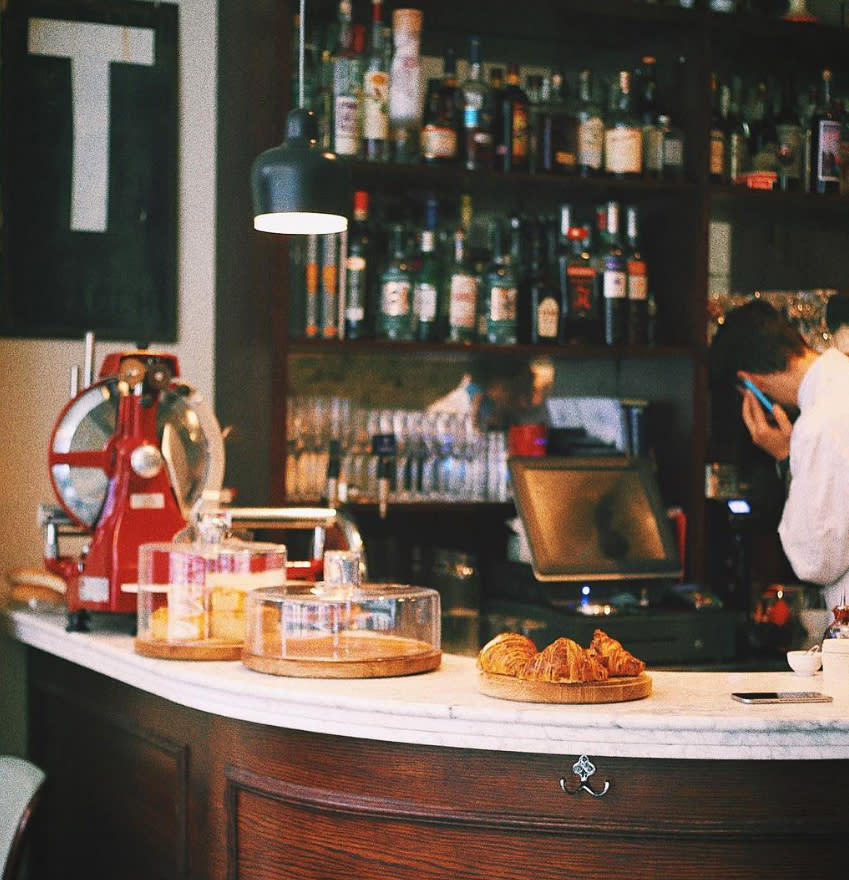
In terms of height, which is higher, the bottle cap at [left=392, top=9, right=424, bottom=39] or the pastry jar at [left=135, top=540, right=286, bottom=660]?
the bottle cap at [left=392, top=9, right=424, bottom=39]

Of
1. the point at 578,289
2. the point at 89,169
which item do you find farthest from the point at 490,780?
the point at 89,169

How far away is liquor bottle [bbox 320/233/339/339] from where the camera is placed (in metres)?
3.54

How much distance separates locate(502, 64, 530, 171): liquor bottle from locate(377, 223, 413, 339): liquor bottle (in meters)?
0.41

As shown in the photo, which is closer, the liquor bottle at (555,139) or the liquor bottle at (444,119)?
the liquor bottle at (444,119)

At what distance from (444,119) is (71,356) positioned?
44.9 inches

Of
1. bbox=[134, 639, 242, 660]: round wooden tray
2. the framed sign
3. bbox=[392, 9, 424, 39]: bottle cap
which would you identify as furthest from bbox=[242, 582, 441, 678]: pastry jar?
bbox=[392, 9, 424, 39]: bottle cap

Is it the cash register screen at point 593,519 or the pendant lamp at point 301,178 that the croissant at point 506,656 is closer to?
the pendant lamp at point 301,178

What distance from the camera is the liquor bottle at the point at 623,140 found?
377cm

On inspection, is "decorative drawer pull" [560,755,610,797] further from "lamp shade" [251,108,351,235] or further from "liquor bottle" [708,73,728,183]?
"liquor bottle" [708,73,728,183]

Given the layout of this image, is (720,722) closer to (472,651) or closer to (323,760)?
(323,760)

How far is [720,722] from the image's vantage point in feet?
6.22

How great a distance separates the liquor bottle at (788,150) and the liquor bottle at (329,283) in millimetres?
1347

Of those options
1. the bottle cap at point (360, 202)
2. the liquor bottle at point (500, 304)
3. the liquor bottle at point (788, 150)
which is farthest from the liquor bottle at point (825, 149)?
the bottle cap at point (360, 202)

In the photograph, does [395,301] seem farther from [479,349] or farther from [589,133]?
[589,133]
